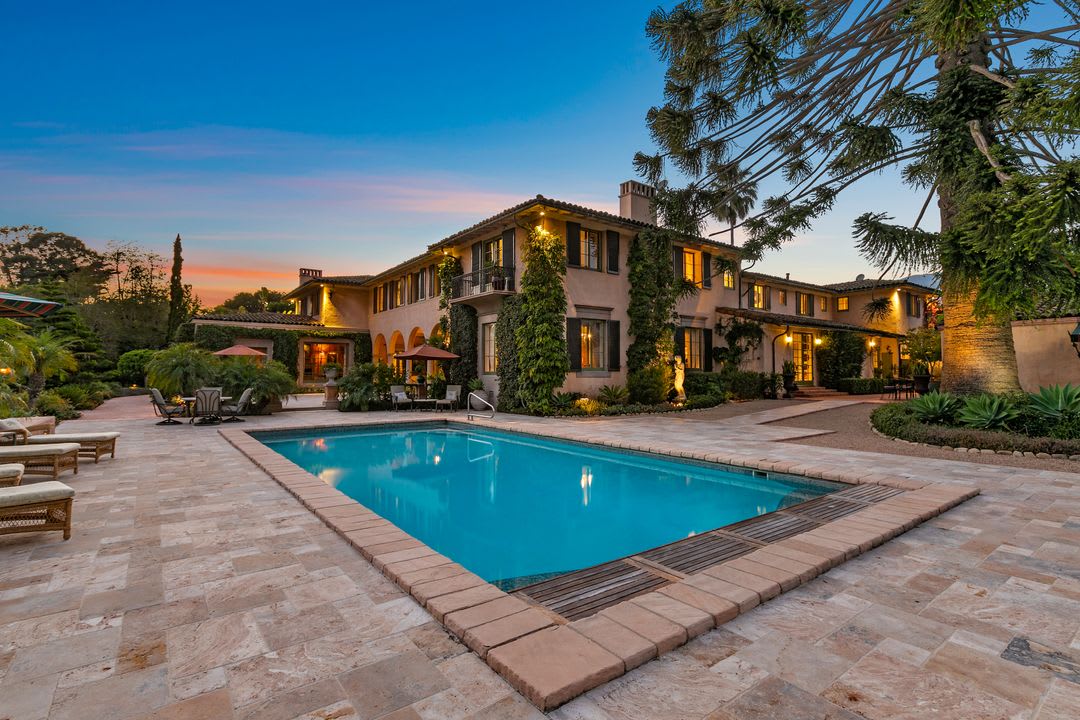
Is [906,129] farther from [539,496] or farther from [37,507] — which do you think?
[37,507]

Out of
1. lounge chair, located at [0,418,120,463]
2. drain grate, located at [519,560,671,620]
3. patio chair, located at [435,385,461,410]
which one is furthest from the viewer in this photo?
patio chair, located at [435,385,461,410]

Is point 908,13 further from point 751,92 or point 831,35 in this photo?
point 831,35

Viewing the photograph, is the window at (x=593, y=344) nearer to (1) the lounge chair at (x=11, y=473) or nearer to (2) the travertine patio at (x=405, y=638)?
(2) the travertine patio at (x=405, y=638)

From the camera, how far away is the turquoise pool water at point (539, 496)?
5173 mm

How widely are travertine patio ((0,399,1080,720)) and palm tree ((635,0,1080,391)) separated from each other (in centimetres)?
367

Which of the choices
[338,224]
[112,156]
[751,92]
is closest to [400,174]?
[338,224]

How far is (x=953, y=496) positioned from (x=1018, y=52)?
31.6ft

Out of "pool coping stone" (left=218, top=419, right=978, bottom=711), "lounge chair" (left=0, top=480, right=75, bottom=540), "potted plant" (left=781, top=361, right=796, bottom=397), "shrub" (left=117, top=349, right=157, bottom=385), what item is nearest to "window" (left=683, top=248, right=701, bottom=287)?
"potted plant" (left=781, top=361, right=796, bottom=397)

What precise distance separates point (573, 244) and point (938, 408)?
33.4 ft

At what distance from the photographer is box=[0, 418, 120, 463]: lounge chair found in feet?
21.4

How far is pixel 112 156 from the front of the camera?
16.3m

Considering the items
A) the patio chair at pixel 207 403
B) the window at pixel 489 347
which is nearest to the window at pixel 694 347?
the window at pixel 489 347

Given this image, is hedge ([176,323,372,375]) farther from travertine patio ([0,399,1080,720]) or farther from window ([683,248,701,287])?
travertine patio ([0,399,1080,720])

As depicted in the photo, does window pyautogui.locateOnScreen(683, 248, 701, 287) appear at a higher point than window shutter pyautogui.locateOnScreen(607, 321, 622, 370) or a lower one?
higher
